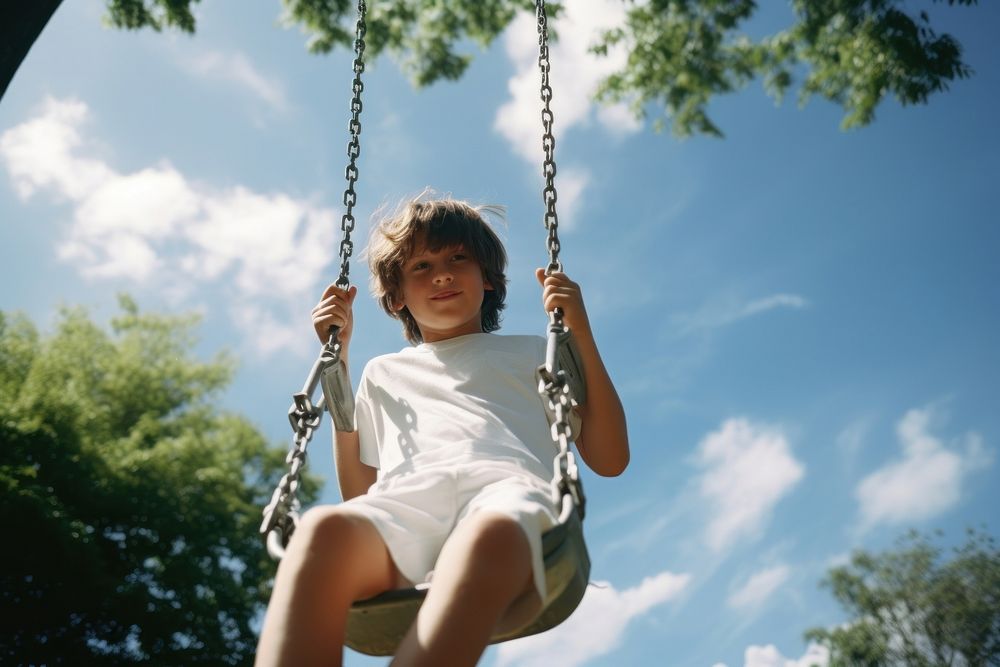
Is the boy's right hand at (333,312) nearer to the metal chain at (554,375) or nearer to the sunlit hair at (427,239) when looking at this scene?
the sunlit hair at (427,239)

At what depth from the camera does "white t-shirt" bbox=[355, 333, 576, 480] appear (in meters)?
2.09

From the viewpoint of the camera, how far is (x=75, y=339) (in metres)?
17.7

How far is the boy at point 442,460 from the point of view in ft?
4.75

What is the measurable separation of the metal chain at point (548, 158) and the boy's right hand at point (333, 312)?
2.14 feet

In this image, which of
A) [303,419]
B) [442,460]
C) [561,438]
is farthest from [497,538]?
[303,419]

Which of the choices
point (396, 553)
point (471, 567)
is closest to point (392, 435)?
point (396, 553)

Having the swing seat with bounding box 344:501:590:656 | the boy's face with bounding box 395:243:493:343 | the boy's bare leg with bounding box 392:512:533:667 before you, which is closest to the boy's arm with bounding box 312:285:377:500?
the boy's face with bounding box 395:243:493:343

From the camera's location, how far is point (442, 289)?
2568mm

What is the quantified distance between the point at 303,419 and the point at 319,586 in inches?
26.3

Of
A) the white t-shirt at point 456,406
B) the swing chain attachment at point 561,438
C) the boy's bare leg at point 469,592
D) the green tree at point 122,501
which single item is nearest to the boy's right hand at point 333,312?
the white t-shirt at point 456,406

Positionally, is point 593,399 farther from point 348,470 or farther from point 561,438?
point 348,470

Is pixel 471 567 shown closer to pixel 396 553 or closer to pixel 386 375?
pixel 396 553

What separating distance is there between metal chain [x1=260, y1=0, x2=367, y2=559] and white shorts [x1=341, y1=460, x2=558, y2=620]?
0.48ft

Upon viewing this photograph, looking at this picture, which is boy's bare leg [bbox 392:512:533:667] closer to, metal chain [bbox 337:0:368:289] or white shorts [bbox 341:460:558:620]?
white shorts [bbox 341:460:558:620]
